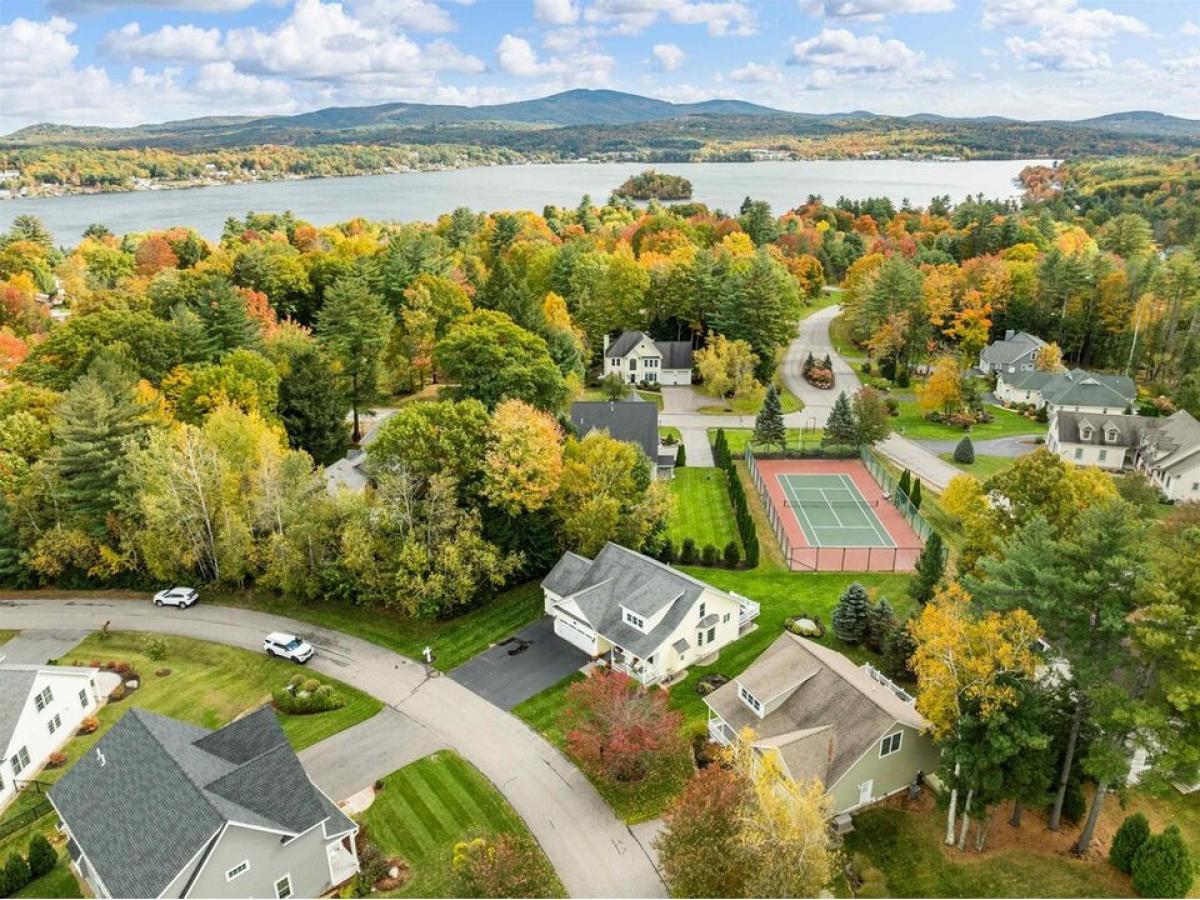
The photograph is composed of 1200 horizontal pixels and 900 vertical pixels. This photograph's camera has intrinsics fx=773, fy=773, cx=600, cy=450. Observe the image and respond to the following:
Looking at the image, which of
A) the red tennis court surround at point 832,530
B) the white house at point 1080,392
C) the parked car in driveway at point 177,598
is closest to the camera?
the parked car in driveway at point 177,598

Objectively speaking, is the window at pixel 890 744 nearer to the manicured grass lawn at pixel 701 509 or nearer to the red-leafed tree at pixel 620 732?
the red-leafed tree at pixel 620 732

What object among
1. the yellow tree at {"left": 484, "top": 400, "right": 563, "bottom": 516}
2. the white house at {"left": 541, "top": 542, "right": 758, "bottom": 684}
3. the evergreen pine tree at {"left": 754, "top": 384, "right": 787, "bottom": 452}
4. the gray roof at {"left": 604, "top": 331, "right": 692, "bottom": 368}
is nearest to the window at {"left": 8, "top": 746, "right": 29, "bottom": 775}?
the yellow tree at {"left": 484, "top": 400, "right": 563, "bottom": 516}

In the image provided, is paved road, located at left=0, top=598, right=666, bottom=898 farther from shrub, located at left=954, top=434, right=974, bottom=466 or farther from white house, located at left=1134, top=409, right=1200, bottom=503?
white house, located at left=1134, top=409, right=1200, bottom=503

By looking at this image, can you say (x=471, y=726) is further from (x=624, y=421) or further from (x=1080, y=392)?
(x=1080, y=392)

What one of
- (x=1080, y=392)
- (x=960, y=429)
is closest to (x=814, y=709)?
(x=960, y=429)

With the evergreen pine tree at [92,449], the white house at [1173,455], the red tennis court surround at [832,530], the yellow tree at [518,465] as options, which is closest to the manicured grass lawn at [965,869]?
the red tennis court surround at [832,530]

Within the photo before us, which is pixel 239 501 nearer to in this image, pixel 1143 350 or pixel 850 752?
pixel 850 752
